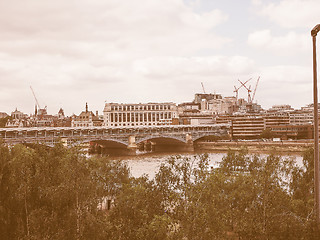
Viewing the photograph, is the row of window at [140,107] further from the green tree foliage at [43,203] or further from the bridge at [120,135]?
the green tree foliage at [43,203]

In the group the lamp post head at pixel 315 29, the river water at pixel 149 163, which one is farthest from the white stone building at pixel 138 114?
the lamp post head at pixel 315 29

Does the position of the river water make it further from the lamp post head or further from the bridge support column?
the lamp post head

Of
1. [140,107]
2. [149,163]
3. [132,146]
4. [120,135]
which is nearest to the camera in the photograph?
[149,163]

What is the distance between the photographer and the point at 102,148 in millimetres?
106688

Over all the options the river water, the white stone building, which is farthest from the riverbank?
the white stone building

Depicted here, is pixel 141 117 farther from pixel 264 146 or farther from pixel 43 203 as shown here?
pixel 43 203

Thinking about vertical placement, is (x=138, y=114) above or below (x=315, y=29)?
above

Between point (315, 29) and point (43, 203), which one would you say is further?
point (43, 203)

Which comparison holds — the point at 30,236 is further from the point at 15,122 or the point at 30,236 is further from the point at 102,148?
the point at 15,122

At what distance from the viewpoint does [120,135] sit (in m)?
88.8

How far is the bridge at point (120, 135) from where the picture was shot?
77.0m

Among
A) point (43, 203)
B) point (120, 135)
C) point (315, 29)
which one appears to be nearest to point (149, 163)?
point (120, 135)

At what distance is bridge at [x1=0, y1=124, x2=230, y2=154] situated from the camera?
77.0 meters

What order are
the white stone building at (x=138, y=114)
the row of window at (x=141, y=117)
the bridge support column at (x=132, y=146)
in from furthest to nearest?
the row of window at (x=141, y=117) < the white stone building at (x=138, y=114) < the bridge support column at (x=132, y=146)
